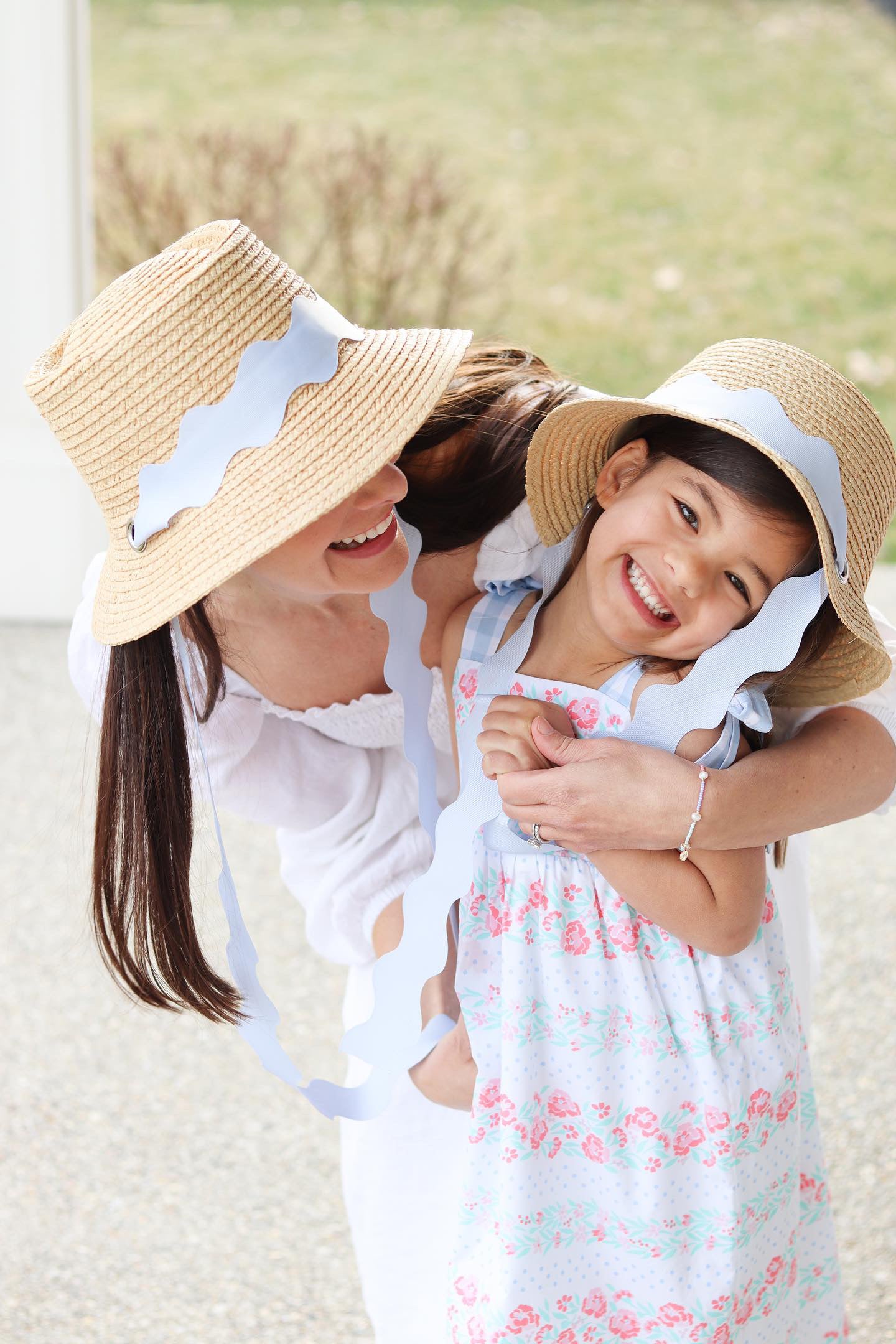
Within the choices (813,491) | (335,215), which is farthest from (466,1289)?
(335,215)

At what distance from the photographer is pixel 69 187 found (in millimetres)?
3660

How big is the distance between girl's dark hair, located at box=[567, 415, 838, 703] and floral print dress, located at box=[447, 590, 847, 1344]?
10cm

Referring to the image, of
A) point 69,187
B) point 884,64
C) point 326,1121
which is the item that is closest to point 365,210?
point 69,187

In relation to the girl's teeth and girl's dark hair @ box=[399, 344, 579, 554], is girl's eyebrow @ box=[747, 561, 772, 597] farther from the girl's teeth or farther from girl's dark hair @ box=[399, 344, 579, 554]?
girl's dark hair @ box=[399, 344, 579, 554]

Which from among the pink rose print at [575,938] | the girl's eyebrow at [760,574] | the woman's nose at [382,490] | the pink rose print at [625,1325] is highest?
the woman's nose at [382,490]

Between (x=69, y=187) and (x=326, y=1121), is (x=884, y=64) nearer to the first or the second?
(x=69, y=187)

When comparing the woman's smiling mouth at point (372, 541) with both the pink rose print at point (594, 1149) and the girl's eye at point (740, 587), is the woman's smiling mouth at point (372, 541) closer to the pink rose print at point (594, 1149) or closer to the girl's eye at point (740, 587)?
the girl's eye at point (740, 587)

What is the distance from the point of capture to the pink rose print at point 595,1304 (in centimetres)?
140

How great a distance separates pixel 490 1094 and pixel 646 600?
522 millimetres

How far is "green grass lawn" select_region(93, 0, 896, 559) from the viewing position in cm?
640

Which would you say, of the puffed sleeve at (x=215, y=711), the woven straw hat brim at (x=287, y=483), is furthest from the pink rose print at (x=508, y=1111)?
the woven straw hat brim at (x=287, y=483)

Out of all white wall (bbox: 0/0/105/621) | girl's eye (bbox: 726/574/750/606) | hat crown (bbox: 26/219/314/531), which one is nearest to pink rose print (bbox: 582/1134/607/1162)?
girl's eye (bbox: 726/574/750/606)

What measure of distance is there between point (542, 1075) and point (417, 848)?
34 centimetres

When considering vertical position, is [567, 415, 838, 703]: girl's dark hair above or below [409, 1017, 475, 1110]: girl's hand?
above
